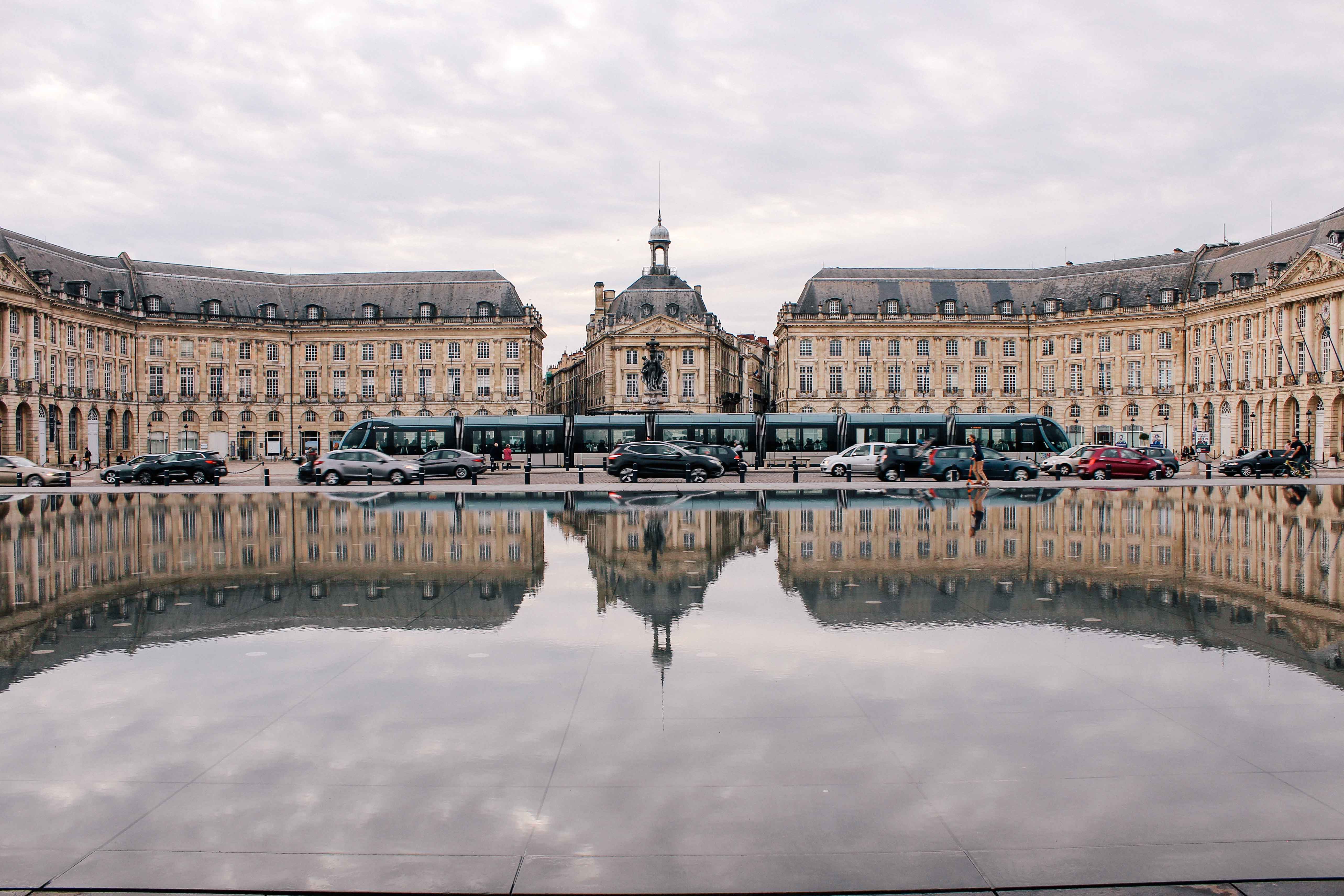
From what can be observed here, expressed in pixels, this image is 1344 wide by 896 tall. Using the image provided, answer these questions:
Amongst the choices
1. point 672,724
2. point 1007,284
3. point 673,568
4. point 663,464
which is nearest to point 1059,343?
point 1007,284

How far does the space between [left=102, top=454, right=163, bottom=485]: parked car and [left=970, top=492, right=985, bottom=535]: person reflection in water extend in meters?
33.7

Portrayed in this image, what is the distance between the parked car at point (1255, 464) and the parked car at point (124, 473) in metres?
48.3

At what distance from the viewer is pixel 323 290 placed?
89.8 metres

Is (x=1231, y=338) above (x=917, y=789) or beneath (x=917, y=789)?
above

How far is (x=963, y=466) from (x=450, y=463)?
2231 cm

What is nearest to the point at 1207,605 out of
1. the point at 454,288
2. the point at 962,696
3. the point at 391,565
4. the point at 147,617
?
the point at 962,696

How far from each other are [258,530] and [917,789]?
17267 millimetres

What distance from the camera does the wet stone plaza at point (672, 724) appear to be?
15.4 ft

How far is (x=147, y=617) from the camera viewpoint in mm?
10406

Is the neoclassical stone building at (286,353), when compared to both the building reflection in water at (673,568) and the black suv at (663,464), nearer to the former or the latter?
the black suv at (663,464)

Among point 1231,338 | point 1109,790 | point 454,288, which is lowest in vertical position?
point 1109,790

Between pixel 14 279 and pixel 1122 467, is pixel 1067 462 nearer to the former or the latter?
pixel 1122 467

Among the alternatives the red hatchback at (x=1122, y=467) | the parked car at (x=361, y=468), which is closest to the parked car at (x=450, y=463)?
the parked car at (x=361, y=468)

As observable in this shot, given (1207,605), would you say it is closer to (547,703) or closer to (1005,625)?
(1005,625)
